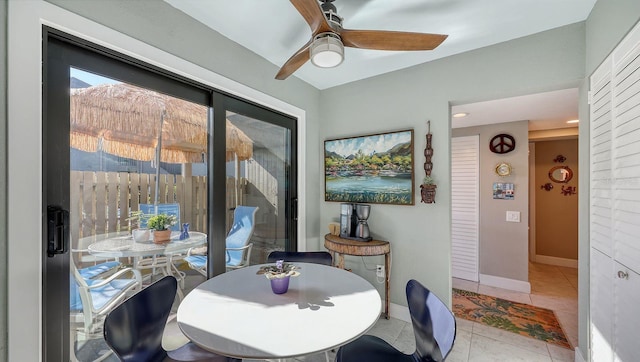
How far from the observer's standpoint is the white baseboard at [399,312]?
8.72 feet

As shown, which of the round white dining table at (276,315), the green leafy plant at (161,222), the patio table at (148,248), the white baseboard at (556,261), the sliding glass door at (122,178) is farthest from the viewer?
the white baseboard at (556,261)

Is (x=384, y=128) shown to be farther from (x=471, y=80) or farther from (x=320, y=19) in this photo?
(x=320, y=19)

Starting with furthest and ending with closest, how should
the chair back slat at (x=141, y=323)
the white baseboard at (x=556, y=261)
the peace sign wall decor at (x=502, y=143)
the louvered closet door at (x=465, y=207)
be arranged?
the white baseboard at (x=556, y=261) → the louvered closet door at (x=465, y=207) → the peace sign wall decor at (x=502, y=143) → the chair back slat at (x=141, y=323)

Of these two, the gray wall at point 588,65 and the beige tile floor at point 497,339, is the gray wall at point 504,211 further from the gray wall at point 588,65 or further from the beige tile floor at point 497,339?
the gray wall at point 588,65

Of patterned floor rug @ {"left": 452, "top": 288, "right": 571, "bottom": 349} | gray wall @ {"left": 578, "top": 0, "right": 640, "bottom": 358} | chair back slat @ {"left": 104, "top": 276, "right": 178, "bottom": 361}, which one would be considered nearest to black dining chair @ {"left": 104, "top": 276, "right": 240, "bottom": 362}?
chair back slat @ {"left": 104, "top": 276, "right": 178, "bottom": 361}

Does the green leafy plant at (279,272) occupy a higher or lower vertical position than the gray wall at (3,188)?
lower

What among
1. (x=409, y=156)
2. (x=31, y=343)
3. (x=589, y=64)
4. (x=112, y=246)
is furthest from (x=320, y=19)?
(x=31, y=343)

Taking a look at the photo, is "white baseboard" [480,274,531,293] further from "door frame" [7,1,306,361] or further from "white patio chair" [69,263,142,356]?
"door frame" [7,1,306,361]

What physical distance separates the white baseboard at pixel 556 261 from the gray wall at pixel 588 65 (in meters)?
3.62

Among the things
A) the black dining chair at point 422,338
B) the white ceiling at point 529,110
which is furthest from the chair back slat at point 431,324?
the white ceiling at point 529,110

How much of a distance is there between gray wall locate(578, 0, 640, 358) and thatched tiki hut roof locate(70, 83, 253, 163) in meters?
2.63

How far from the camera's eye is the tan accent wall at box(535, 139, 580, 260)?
4625mm

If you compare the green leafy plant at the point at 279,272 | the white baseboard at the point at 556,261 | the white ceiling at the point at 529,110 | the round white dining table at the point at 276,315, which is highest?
the white ceiling at the point at 529,110

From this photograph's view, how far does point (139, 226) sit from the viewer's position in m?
1.77
